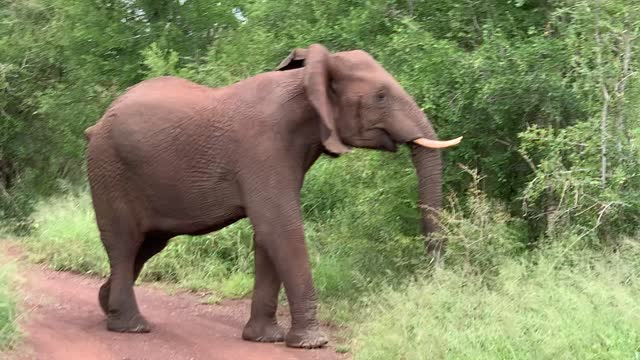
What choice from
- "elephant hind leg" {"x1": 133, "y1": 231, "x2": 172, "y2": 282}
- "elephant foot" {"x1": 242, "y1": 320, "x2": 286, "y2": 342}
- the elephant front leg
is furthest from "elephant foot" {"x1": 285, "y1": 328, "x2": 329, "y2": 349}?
"elephant hind leg" {"x1": 133, "y1": 231, "x2": 172, "y2": 282}

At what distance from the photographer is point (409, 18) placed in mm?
8680

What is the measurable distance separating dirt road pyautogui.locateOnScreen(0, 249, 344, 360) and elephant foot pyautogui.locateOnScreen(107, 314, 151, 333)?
7 centimetres

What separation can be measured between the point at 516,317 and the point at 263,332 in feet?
7.86

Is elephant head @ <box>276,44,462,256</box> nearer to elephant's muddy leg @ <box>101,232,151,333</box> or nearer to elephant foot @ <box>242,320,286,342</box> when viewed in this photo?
elephant foot @ <box>242,320,286,342</box>

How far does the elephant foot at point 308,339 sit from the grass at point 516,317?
298mm

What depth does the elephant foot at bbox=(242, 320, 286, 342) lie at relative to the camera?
23.8ft

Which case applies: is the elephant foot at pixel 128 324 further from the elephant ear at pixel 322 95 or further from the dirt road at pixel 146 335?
the elephant ear at pixel 322 95

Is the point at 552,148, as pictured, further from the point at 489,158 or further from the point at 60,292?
the point at 60,292

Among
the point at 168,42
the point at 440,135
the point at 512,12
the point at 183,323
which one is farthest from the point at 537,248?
the point at 168,42

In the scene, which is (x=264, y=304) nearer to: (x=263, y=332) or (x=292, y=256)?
(x=263, y=332)

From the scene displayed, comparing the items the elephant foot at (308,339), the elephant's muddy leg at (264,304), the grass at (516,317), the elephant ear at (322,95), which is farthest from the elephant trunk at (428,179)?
the elephant's muddy leg at (264,304)

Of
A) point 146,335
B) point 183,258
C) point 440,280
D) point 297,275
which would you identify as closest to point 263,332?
point 297,275

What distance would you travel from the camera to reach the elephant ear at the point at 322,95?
22.4ft

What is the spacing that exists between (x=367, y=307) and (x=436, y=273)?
120 cm
